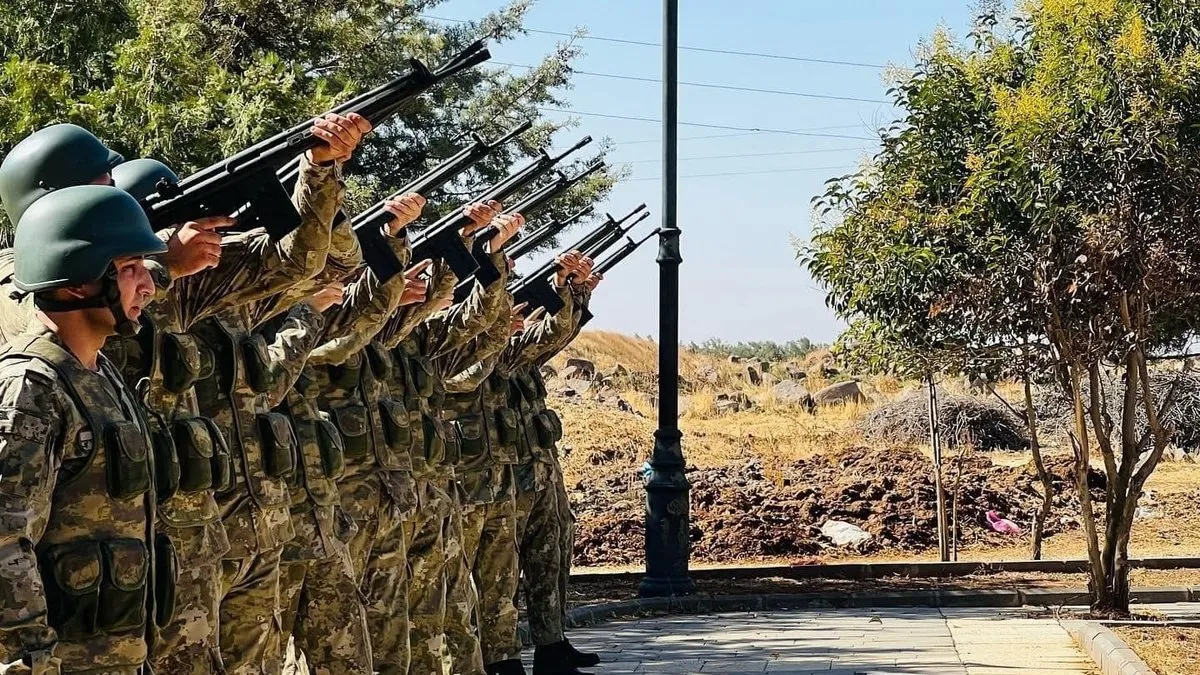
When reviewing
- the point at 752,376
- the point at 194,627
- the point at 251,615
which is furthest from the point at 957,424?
the point at 194,627

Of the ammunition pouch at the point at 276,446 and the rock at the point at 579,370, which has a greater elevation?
the rock at the point at 579,370

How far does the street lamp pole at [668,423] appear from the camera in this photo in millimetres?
15359

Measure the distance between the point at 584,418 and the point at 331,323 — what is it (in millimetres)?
22002

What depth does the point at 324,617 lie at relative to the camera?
706cm

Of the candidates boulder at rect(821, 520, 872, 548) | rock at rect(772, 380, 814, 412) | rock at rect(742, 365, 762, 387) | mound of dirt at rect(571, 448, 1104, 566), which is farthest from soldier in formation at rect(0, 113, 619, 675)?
rock at rect(742, 365, 762, 387)

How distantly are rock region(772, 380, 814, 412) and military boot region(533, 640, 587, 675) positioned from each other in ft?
81.4

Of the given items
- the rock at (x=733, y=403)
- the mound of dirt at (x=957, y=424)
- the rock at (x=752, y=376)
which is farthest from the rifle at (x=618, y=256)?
the rock at (x=752, y=376)

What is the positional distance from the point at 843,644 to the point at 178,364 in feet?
23.6

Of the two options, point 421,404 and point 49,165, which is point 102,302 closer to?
point 49,165

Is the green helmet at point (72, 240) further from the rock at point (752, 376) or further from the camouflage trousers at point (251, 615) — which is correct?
the rock at point (752, 376)

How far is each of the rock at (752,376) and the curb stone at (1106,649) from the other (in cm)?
3262

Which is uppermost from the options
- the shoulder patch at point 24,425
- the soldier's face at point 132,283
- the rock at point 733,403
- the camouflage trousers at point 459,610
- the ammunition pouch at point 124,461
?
the rock at point 733,403

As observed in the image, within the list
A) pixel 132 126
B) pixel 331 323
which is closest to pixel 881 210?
pixel 132 126

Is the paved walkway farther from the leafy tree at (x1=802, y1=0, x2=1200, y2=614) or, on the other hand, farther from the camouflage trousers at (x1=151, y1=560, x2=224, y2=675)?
the camouflage trousers at (x1=151, y1=560, x2=224, y2=675)
